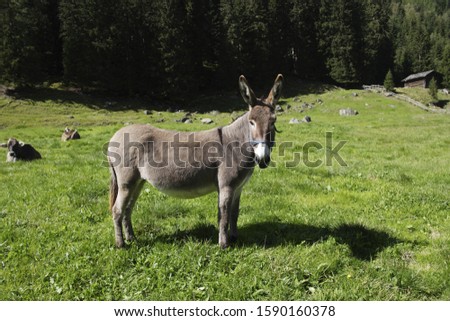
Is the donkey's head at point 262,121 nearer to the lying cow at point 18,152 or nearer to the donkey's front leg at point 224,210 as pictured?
the donkey's front leg at point 224,210

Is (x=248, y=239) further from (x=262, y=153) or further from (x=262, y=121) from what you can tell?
(x=262, y=121)

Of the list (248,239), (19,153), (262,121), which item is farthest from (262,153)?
(19,153)

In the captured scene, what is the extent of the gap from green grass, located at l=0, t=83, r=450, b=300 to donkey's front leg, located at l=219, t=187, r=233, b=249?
0.23 meters

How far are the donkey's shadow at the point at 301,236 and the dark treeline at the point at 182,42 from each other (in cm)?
4948

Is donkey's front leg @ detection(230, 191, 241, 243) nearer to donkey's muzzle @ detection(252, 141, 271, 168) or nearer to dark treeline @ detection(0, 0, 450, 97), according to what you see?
donkey's muzzle @ detection(252, 141, 271, 168)

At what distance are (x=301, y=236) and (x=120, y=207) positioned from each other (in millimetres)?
3962

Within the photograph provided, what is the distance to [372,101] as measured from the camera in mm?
55125

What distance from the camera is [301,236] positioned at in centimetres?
683

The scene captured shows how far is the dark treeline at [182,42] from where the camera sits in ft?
166

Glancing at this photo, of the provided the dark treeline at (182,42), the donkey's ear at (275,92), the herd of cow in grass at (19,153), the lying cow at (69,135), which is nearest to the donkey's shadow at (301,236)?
the donkey's ear at (275,92)

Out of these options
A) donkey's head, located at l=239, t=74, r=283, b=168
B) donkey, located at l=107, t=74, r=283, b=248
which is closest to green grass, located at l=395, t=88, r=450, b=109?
donkey's head, located at l=239, t=74, r=283, b=168

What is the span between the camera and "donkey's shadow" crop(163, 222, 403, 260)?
6.51 m
